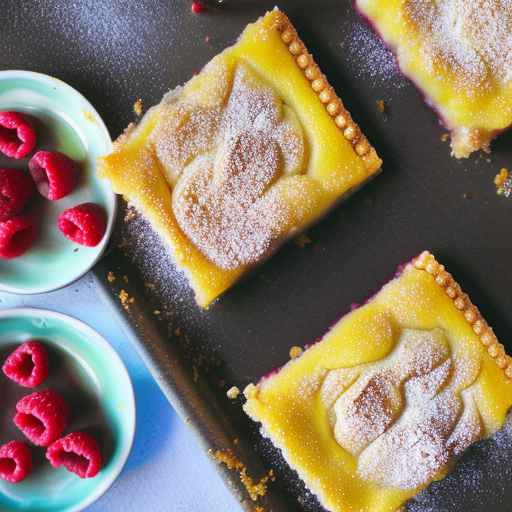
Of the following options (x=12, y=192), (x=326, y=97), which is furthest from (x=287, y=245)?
(x=12, y=192)

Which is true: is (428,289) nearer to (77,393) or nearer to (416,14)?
(416,14)

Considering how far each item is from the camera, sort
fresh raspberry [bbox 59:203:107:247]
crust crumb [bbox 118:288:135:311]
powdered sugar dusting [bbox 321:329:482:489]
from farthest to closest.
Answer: crust crumb [bbox 118:288:135:311] → fresh raspberry [bbox 59:203:107:247] → powdered sugar dusting [bbox 321:329:482:489]

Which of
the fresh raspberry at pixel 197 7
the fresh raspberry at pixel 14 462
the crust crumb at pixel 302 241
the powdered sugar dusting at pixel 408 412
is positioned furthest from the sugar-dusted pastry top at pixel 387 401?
the fresh raspberry at pixel 197 7

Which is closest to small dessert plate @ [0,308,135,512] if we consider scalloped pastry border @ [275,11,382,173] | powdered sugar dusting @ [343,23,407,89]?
scalloped pastry border @ [275,11,382,173]

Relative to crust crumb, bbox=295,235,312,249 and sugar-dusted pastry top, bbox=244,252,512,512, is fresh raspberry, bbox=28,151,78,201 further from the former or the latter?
sugar-dusted pastry top, bbox=244,252,512,512

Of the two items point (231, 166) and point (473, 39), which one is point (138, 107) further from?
point (473, 39)

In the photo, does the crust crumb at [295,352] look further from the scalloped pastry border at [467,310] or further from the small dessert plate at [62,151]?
the small dessert plate at [62,151]
